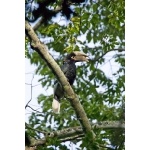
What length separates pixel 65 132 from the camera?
114 inches

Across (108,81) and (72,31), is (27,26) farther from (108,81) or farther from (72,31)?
(108,81)

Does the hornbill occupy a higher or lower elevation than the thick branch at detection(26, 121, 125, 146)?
higher

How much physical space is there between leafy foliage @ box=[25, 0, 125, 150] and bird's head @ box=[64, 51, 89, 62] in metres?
0.02

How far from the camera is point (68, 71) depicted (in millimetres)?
2971

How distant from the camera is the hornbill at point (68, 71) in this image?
294cm

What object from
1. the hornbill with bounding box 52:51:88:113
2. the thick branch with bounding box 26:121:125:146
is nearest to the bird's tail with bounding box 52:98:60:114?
the hornbill with bounding box 52:51:88:113

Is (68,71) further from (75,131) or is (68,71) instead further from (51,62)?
(75,131)

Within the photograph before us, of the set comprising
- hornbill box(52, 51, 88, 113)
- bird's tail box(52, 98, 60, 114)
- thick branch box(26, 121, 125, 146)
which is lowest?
thick branch box(26, 121, 125, 146)

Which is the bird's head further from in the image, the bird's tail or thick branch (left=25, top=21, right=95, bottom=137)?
the bird's tail

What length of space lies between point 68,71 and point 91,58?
15 centimetres

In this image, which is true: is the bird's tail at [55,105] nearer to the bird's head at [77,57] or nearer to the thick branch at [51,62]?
the thick branch at [51,62]

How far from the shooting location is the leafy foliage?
2.91 metres

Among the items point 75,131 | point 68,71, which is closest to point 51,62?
point 68,71
